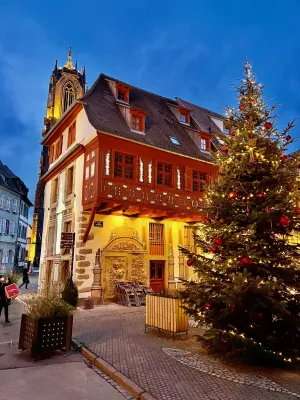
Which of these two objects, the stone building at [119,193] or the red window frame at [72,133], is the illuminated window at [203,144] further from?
the red window frame at [72,133]

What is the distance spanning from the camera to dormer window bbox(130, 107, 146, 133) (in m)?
17.2

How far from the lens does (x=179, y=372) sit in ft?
18.2

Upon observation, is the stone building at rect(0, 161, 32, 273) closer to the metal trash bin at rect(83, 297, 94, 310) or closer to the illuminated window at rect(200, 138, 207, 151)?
the illuminated window at rect(200, 138, 207, 151)

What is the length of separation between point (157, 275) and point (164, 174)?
19.1 feet

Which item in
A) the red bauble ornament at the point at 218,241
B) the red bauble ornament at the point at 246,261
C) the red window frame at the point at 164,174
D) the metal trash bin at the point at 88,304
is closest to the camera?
the red bauble ornament at the point at 246,261

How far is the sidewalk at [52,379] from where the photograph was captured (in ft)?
15.5

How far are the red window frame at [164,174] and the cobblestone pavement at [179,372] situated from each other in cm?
946

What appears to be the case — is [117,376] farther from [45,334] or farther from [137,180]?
[137,180]

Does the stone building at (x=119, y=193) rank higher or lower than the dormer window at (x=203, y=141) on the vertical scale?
lower

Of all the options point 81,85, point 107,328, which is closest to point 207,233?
point 107,328

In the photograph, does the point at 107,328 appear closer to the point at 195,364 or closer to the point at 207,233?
the point at 195,364

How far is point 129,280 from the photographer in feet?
52.0

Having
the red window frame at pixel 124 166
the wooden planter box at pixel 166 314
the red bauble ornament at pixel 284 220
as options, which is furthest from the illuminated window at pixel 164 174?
the red bauble ornament at pixel 284 220

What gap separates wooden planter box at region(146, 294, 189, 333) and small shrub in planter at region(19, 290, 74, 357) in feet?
8.74
